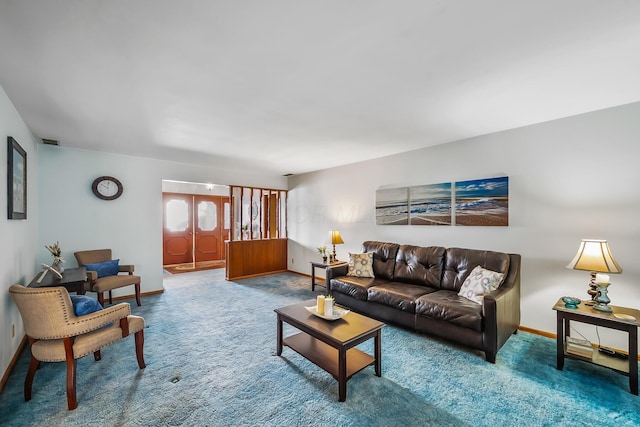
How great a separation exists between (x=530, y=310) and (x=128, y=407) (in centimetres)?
403

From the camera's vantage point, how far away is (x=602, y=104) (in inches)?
103

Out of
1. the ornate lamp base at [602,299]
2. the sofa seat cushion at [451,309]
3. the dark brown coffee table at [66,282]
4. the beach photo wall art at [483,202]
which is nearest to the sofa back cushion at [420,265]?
the sofa seat cushion at [451,309]

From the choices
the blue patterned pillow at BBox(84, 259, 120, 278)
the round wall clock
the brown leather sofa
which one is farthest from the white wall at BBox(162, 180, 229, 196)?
the brown leather sofa

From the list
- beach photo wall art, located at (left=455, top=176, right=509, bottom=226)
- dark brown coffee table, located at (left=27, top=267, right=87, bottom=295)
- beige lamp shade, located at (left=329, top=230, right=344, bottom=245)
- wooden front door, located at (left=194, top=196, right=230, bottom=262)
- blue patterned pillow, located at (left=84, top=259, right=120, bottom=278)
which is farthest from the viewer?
wooden front door, located at (left=194, top=196, right=230, bottom=262)

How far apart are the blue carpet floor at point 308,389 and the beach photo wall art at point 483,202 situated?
138 cm

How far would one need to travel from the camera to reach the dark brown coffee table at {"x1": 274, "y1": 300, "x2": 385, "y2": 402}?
6.64ft

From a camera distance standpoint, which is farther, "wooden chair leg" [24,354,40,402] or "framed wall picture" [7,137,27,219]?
"framed wall picture" [7,137,27,219]

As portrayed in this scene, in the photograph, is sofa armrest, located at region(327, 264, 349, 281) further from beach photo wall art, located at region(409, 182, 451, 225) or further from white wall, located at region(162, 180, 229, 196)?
white wall, located at region(162, 180, 229, 196)

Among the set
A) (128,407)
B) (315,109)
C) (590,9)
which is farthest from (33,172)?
(590,9)

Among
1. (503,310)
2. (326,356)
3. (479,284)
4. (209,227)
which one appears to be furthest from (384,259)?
(209,227)

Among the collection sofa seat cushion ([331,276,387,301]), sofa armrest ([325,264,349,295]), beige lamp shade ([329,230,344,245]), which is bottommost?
sofa seat cushion ([331,276,387,301])

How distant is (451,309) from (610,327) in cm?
117

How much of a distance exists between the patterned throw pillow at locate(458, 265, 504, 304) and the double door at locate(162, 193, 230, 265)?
7.09 meters

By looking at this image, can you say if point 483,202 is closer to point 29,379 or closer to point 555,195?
point 555,195
